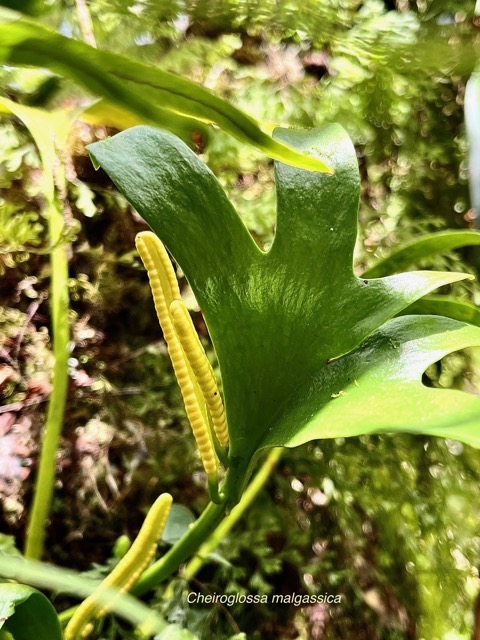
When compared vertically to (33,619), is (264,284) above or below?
above

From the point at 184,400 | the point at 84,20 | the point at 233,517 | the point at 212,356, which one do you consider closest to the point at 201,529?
the point at 184,400

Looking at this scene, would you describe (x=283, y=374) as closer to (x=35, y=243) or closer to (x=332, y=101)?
(x=35, y=243)

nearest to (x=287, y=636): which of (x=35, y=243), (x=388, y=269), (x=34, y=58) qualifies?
(x=388, y=269)

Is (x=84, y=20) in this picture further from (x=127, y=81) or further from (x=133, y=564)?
(x=133, y=564)

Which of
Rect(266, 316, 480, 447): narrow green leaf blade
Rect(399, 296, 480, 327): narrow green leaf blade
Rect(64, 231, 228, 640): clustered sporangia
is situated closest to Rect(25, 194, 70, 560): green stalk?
Rect(64, 231, 228, 640): clustered sporangia

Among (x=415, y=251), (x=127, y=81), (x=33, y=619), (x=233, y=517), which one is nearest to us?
(x=33, y=619)

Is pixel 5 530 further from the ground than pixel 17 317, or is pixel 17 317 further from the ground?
pixel 17 317
